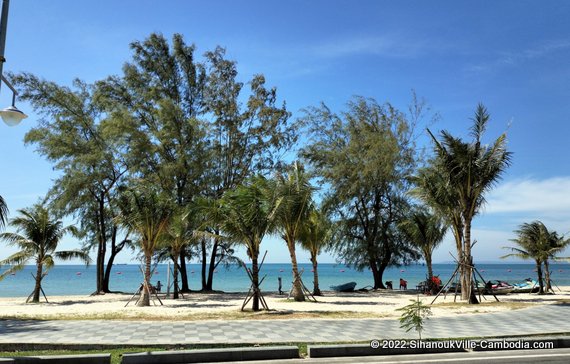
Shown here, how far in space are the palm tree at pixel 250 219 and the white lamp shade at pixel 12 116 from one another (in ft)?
33.2

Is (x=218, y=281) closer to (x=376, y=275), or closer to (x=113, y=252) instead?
(x=113, y=252)

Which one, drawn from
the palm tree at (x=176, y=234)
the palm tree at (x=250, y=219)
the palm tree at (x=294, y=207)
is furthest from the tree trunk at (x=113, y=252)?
the palm tree at (x=250, y=219)

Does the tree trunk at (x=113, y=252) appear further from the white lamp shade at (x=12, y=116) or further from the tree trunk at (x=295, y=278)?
the white lamp shade at (x=12, y=116)

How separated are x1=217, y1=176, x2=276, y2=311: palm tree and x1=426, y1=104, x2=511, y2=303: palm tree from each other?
8.26m

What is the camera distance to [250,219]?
56.4 ft

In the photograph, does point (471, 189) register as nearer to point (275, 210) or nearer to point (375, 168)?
point (275, 210)

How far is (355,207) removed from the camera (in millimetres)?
33969

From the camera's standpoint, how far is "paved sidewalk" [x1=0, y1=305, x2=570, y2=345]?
10117 millimetres

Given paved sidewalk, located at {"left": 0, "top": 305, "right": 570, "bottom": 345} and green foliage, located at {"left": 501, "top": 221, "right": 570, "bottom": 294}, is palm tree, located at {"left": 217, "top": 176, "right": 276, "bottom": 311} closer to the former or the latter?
paved sidewalk, located at {"left": 0, "top": 305, "right": 570, "bottom": 345}

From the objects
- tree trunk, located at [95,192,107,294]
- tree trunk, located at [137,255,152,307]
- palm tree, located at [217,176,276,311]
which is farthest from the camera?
tree trunk, located at [95,192,107,294]

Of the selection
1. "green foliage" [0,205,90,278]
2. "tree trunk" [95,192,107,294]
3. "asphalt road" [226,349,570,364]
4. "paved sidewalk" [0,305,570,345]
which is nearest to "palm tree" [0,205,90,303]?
"green foliage" [0,205,90,278]

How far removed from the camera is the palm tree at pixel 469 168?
19516 millimetres

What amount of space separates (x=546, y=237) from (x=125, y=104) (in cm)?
2872

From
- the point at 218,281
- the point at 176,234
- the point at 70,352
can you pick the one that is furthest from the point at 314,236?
the point at 218,281
